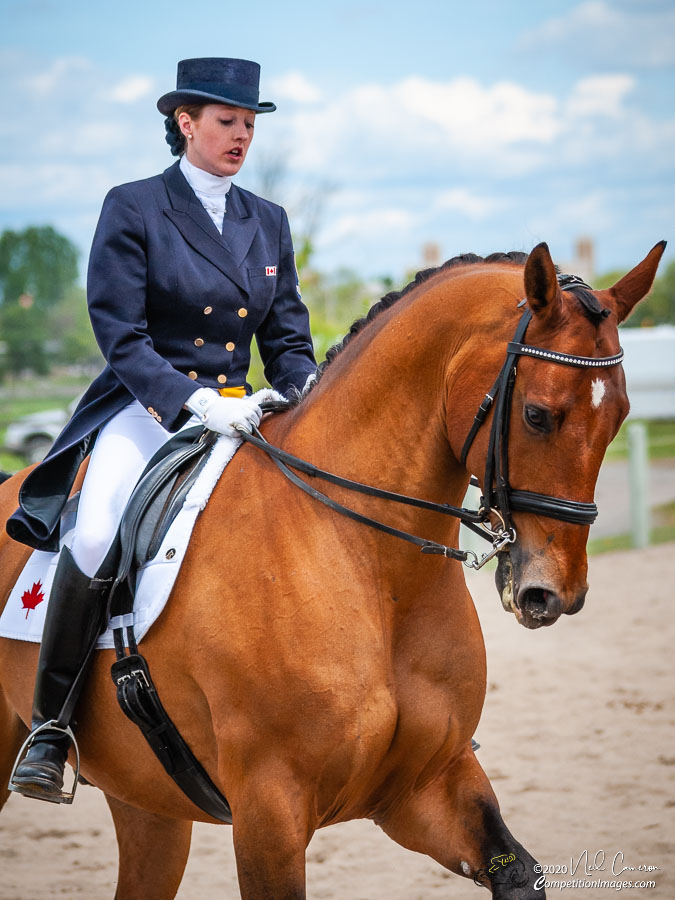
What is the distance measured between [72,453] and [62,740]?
3.17 feet

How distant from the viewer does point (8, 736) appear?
419 cm

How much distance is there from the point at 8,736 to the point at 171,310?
6.40 feet

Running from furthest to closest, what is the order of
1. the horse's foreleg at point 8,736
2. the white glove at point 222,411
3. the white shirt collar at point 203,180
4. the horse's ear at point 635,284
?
the horse's foreleg at point 8,736, the white shirt collar at point 203,180, the white glove at point 222,411, the horse's ear at point 635,284

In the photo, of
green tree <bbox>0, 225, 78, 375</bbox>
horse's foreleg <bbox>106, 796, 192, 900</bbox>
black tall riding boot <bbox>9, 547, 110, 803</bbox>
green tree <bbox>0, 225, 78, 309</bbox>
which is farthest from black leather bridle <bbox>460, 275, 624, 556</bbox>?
green tree <bbox>0, 225, 78, 309</bbox>

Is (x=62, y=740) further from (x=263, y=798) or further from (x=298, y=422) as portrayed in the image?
(x=298, y=422)

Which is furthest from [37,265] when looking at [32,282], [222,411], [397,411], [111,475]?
[397,411]

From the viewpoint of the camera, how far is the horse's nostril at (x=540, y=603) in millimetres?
2535

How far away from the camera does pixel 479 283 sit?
9.45 feet

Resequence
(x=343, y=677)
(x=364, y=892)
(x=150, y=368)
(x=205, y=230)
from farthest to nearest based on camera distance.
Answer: (x=364, y=892) < (x=205, y=230) < (x=150, y=368) < (x=343, y=677)

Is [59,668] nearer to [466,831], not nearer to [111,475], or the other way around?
[111,475]

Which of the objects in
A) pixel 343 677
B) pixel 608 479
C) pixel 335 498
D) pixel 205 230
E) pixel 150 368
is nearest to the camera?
pixel 343 677

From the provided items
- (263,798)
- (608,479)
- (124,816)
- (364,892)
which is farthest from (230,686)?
(608,479)
